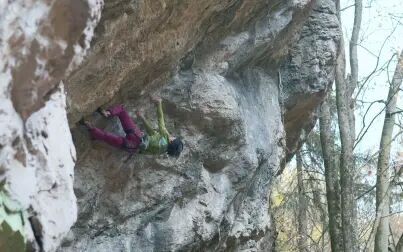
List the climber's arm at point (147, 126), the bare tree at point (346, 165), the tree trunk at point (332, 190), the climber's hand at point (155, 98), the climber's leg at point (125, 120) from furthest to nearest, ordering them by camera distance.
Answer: the tree trunk at point (332, 190), the bare tree at point (346, 165), the climber's hand at point (155, 98), the climber's arm at point (147, 126), the climber's leg at point (125, 120)

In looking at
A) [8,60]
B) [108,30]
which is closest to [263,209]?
[108,30]

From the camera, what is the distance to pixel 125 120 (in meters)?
6.80

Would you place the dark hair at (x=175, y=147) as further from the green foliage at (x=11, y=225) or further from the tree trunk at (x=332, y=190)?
the green foliage at (x=11, y=225)

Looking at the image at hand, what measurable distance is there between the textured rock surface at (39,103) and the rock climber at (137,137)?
3.37 meters

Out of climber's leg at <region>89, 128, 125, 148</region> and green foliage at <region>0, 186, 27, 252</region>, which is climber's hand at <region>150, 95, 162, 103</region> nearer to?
climber's leg at <region>89, 128, 125, 148</region>

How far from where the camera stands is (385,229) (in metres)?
12.2

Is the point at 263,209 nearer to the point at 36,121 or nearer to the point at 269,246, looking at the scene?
the point at 269,246

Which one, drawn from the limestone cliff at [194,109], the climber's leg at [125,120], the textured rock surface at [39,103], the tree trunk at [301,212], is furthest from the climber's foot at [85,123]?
the tree trunk at [301,212]

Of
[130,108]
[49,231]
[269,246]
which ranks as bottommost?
[49,231]

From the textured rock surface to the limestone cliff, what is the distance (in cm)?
256

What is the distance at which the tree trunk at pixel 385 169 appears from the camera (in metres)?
12.2

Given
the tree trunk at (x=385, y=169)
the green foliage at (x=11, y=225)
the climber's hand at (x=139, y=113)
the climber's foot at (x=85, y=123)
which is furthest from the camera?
the tree trunk at (x=385, y=169)

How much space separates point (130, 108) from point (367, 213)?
9.76 meters

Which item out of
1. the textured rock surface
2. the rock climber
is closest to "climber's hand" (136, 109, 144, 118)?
the rock climber
